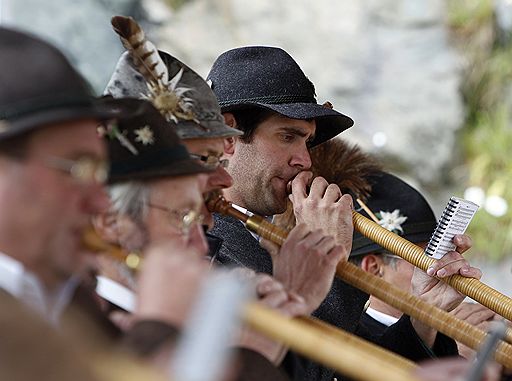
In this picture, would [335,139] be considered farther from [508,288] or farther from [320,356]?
[508,288]

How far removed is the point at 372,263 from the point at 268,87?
3.34 ft

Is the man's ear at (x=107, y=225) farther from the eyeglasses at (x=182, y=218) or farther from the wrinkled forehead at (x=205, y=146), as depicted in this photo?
the wrinkled forehead at (x=205, y=146)

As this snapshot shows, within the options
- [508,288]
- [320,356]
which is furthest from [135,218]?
[508,288]

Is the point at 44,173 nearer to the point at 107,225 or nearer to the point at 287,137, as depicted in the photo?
the point at 107,225

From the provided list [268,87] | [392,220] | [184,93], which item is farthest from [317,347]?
[392,220]

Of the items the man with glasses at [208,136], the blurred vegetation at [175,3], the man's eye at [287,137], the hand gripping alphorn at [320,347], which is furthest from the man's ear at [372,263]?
the blurred vegetation at [175,3]

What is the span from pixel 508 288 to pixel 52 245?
7.45 meters

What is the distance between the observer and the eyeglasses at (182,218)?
9.88 ft

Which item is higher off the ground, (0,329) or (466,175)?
(0,329)

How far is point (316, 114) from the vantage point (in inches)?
173

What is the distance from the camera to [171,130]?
10.3 ft

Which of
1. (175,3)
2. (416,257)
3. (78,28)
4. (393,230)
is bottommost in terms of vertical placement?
(78,28)

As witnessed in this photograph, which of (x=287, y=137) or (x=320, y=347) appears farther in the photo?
(x=287, y=137)

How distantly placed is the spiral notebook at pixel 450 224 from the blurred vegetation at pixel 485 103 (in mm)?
6480
